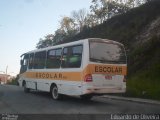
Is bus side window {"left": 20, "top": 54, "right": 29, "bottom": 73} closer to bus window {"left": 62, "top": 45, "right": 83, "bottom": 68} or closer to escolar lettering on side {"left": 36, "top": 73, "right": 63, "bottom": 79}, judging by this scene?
escolar lettering on side {"left": 36, "top": 73, "right": 63, "bottom": 79}

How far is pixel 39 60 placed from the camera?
71.7 ft

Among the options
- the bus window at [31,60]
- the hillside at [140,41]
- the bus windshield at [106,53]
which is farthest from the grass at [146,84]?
the bus window at [31,60]

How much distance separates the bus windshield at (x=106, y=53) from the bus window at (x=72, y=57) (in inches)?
27.2

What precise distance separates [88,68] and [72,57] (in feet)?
5.48

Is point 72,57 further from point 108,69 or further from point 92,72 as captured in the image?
point 108,69

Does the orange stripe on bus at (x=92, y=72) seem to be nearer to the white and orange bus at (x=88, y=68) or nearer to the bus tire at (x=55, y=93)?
the white and orange bus at (x=88, y=68)

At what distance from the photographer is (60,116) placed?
12.1 meters

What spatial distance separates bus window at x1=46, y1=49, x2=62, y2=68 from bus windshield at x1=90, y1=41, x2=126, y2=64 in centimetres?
308

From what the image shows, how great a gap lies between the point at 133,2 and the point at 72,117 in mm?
68319

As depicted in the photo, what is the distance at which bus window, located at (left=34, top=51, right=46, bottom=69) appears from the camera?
20812 millimetres

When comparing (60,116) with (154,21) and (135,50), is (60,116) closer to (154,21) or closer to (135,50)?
(135,50)

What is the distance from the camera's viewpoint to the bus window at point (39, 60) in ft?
68.3

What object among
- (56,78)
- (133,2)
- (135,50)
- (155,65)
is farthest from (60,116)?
(133,2)

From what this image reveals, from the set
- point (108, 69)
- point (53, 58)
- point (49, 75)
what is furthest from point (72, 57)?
point (49, 75)
